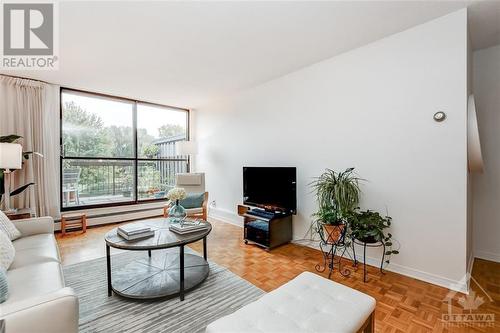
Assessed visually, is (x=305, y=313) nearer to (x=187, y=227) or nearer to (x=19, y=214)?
(x=187, y=227)

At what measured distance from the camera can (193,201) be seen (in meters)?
4.25

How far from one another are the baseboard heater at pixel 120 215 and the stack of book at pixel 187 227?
2.90 metres

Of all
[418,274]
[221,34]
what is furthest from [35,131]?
[418,274]

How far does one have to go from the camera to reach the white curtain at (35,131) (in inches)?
141

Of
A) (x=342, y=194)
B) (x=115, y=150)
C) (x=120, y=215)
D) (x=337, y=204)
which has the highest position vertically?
(x=115, y=150)

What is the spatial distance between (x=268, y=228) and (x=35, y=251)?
2.38 m

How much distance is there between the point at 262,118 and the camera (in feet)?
13.1

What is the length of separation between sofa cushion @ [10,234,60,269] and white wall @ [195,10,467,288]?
9.24 feet

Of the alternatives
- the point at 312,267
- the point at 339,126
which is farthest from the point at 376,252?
the point at 339,126

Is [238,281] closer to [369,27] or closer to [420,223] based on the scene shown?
[420,223]

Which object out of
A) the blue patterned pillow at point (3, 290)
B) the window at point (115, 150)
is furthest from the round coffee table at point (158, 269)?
the window at point (115, 150)

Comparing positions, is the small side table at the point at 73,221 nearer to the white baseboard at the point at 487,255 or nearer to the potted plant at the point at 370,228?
the potted plant at the point at 370,228

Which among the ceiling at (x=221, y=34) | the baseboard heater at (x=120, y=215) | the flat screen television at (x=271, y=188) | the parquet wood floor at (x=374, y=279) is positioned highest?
the ceiling at (x=221, y=34)

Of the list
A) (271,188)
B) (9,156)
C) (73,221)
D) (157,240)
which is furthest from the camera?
(73,221)
